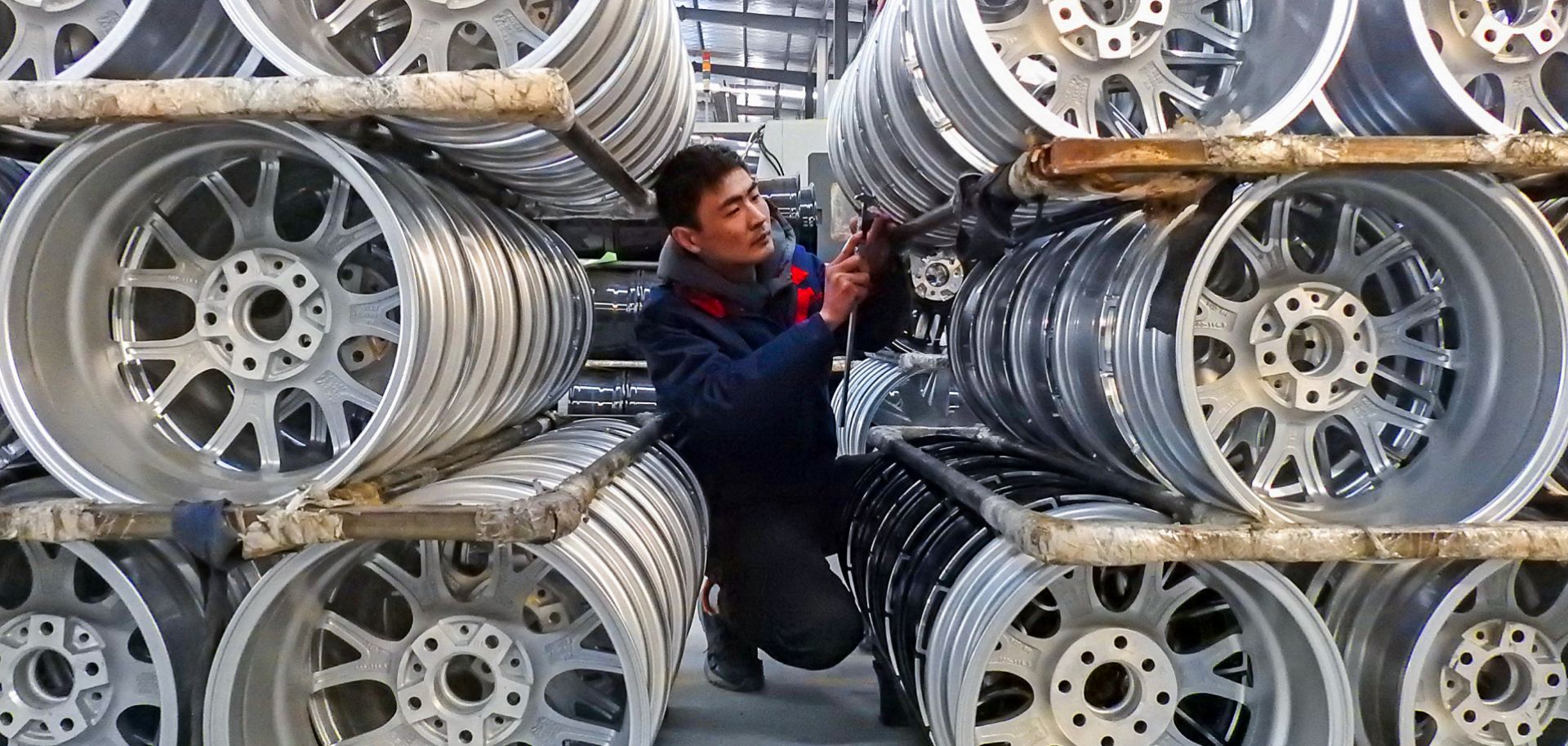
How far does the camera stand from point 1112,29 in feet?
5.16

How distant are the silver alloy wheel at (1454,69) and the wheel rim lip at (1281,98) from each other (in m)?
0.08

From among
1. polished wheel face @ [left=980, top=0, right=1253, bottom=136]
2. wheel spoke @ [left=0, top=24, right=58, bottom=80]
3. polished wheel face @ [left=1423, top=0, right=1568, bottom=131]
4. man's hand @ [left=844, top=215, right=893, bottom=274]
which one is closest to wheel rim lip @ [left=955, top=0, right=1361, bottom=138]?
polished wheel face @ [left=980, top=0, right=1253, bottom=136]

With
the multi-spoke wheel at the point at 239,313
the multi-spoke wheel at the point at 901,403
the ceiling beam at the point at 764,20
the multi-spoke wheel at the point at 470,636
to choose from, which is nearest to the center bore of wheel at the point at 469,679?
the multi-spoke wheel at the point at 470,636

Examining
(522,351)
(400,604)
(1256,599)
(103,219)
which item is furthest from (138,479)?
(1256,599)

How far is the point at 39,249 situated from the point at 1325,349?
1880 mm

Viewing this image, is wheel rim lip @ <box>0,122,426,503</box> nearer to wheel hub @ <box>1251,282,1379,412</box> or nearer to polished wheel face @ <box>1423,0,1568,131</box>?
wheel hub @ <box>1251,282,1379,412</box>

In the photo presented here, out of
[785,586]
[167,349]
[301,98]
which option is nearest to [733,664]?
[785,586]

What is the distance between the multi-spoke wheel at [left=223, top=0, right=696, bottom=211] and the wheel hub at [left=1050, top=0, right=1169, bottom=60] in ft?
2.23

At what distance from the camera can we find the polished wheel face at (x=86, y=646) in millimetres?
1508

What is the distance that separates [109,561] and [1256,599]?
5.52 feet

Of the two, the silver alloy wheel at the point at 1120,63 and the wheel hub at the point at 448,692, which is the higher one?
the silver alloy wheel at the point at 1120,63

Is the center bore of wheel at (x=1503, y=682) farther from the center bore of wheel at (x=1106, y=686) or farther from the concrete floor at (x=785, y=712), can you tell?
the concrete floor at (x=785, y=712)

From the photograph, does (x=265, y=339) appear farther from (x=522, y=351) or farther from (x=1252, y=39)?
(x=1252, y=39)

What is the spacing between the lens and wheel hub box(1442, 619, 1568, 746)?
4.96 feet
